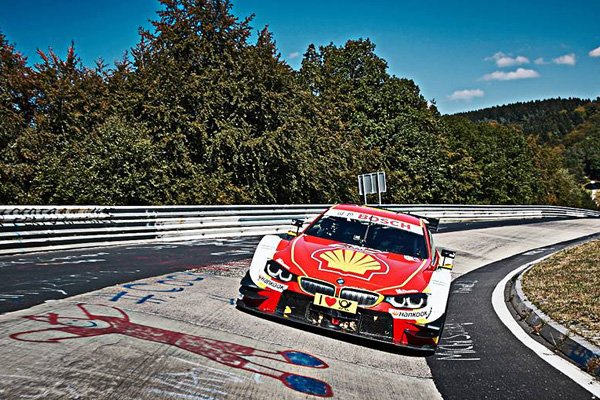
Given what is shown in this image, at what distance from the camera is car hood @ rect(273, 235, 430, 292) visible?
5707 millimetres

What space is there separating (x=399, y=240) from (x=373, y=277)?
62.5 inches

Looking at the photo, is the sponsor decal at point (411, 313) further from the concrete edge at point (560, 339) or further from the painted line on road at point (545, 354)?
the concrete edge at point (560, 339)

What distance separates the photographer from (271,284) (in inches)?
230

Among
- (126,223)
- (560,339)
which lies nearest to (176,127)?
(126,223)

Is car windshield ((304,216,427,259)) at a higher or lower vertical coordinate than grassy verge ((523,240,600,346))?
higher

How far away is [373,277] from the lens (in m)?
5.79

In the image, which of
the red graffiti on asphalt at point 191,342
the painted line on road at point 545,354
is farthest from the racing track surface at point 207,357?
the painted line on road at point 545,354

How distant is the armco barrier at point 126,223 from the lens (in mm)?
11875

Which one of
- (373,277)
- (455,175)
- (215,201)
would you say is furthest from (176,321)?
(455,175)

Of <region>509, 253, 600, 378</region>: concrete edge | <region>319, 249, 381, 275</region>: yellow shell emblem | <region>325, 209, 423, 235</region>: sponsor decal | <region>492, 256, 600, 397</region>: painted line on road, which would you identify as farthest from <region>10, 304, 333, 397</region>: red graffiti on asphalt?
<region>325, 209, 423, 235</region>: sponsor decal

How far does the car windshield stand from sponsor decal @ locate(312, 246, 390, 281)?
56 cm

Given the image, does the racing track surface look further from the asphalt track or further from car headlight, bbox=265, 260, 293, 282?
car headlight, bbox=265, 260, 293, 282

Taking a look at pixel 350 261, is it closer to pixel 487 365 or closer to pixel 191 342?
pixel 487 365

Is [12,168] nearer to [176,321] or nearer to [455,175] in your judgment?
[176,321]
